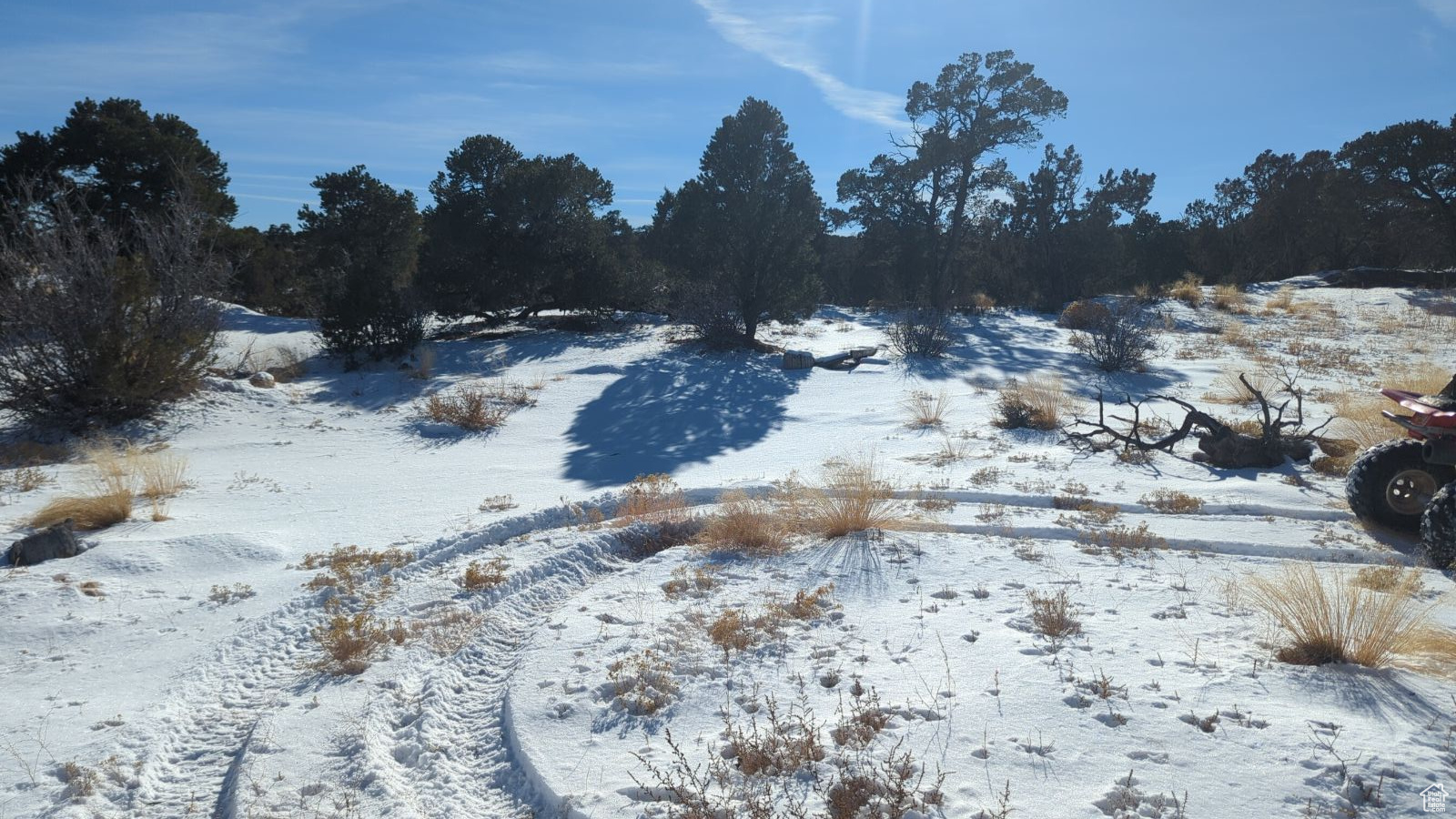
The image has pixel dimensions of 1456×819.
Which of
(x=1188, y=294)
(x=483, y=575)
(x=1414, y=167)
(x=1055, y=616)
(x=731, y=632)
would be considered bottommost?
(x=483, y=575)

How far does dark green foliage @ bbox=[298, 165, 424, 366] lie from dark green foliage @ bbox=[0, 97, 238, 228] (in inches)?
134

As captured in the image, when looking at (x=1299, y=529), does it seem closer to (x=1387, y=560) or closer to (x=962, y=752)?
(x=1387, y=560)

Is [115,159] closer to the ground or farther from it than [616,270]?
farther from it

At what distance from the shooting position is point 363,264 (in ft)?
52.1

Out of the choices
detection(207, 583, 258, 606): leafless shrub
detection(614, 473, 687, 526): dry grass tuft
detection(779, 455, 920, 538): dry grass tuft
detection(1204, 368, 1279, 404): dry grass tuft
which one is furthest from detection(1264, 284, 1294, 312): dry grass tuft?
detection(207, 583, 258, 606): leafless shrub

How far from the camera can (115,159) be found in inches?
802

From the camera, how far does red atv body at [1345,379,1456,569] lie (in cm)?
520

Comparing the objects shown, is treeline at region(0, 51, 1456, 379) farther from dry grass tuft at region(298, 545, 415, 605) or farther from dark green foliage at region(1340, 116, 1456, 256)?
dry grass tuft at region(298, 545, 415, 605)

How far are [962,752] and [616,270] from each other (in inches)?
734

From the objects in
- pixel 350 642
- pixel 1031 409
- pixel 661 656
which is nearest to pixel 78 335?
pixel 350 642

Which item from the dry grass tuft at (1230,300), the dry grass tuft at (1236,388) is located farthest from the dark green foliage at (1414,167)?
the dry grass tuft at (1236,388)

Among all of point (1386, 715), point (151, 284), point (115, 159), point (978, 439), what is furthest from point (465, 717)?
point (115, 159)

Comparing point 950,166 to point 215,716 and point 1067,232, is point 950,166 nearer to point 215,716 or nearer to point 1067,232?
point 1067,232

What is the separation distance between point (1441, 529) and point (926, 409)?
21.6ft
